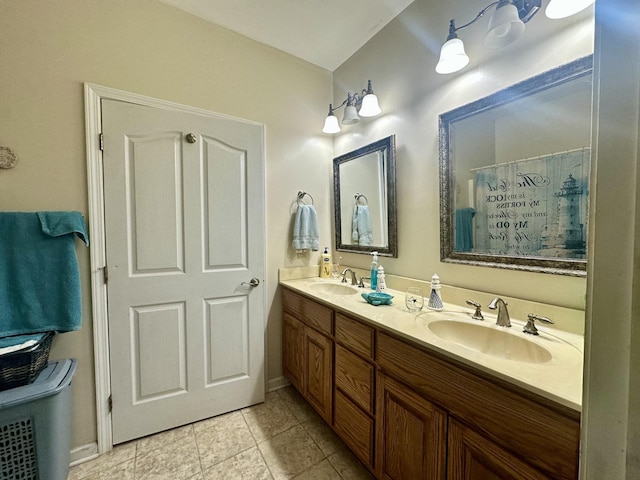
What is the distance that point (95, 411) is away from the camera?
153 centimetres

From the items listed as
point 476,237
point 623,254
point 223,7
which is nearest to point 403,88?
point 476,237

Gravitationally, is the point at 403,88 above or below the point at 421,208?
above

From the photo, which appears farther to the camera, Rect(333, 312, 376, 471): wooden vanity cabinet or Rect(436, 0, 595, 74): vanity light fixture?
Rect(333, 312, 376, 471): wooden vanity cabinet

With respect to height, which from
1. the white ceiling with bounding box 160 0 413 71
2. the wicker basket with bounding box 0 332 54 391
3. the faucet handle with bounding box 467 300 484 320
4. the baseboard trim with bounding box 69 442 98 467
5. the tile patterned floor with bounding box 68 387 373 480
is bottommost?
the tile patterned floor with bounding box 68 387 373 480

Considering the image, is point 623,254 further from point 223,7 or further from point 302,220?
point 223,7

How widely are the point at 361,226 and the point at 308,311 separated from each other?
745mm

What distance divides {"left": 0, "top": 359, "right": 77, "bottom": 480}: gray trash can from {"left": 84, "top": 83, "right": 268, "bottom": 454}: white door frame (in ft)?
0.78

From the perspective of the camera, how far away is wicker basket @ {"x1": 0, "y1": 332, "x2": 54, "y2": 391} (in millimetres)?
1171

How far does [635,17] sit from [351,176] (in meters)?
1.83

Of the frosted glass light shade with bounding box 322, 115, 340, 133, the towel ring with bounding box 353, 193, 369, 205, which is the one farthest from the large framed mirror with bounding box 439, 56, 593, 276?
the frosted glass light shade with bounding box 322, 115, 340, 133

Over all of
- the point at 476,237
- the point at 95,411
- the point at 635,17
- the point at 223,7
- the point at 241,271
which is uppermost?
the point at 223,7

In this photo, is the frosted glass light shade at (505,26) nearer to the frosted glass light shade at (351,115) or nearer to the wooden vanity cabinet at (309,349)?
the frosted glass light shade at (351,115)

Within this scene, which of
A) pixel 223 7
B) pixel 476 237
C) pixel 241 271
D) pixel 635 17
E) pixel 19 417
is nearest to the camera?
pixel 635 17

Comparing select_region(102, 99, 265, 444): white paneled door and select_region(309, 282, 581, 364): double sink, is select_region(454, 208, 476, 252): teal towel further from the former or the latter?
Result: select_region(102, 99, 265, 444): white paneled door
